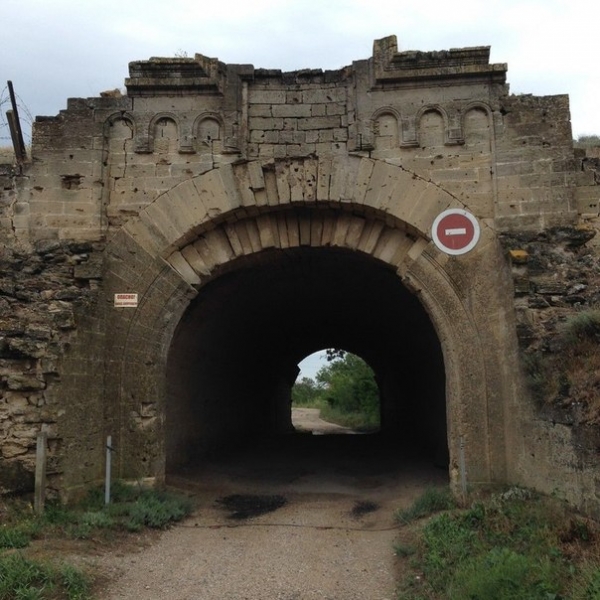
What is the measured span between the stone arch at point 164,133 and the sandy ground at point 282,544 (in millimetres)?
4874

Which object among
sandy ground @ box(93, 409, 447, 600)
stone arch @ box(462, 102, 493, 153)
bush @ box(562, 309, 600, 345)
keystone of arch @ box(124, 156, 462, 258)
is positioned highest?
stone arch @ box(462, 102, 493, 153)

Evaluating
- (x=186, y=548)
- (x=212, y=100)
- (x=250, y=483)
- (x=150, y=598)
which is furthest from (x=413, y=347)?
(x=150, y=598)

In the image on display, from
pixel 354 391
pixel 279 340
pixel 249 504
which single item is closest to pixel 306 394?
pixel 354 391

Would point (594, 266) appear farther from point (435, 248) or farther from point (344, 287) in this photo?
point (344, 287)

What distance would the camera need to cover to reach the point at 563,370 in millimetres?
6492

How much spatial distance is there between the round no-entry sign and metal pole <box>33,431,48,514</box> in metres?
5.28

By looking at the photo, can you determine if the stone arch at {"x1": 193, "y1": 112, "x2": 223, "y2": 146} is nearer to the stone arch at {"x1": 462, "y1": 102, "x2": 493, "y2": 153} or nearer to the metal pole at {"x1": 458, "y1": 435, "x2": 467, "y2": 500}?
the stone arch at {"x1": 462, "y1": 102, "x2": 493, "y2": 153}

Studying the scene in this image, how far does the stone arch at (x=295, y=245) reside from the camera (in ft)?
25.2

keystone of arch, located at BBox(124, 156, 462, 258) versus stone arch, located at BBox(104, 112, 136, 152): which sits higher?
stone arch, located at BBox(104, 112, 136, 152)

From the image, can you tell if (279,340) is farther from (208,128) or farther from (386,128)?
(386,128)

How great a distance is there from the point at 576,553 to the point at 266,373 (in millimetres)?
13976

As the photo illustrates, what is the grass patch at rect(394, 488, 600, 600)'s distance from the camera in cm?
420

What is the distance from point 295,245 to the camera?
874cm

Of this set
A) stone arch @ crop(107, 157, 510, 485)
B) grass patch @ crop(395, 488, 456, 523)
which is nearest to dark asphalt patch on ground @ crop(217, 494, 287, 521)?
stone arch @ crop(107, 157, 510, 485)
